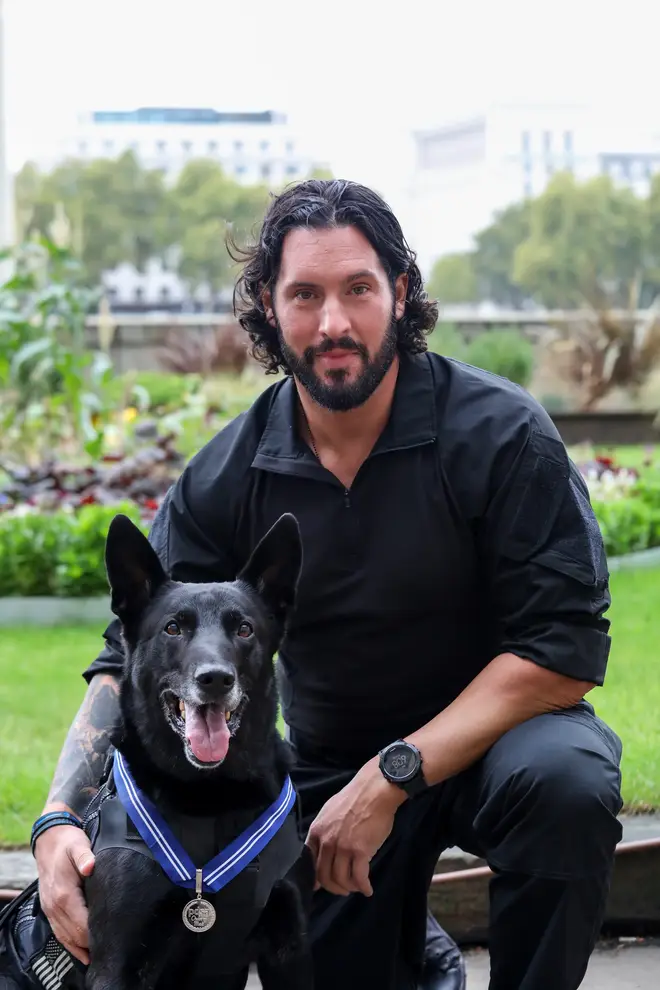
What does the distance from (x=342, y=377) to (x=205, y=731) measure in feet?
2.42

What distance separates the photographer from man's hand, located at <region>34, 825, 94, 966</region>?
1868 millimetres

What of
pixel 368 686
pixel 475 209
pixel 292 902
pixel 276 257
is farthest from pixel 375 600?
pixel 475 209

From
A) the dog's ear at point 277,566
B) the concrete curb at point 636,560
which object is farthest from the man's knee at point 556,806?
the concrete curb at point 636,560

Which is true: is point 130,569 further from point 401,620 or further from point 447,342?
point 447,342

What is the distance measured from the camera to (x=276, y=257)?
7.70 ft

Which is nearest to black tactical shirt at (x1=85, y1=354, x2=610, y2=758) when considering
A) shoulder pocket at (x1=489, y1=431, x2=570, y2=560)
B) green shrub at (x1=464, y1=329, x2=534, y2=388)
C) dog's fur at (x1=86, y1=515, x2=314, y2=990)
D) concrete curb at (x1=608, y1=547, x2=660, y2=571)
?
shoulder pocket at (x1=489, y1=431, x2=570, y2=560)

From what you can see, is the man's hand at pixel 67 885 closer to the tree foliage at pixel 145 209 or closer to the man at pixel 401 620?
the man at pixel 401 620

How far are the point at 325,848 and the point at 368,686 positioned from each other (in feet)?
1.04

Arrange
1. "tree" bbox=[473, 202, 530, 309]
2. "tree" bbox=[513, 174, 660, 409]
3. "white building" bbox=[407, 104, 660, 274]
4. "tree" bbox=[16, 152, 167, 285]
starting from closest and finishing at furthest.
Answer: "tree" bbox=[513, 174, 660, 409]
"tree" bbox=[16, 152, 167, 285]
"tree" bbox=[473, 202, 530, 309]
"white building" bbox=[407, 104, 660, 274]

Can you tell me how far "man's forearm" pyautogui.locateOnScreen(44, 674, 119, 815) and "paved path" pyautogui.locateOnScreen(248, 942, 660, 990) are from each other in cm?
69

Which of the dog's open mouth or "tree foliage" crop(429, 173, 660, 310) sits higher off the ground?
"tree foliage" crop(429, 173, 660, 310)

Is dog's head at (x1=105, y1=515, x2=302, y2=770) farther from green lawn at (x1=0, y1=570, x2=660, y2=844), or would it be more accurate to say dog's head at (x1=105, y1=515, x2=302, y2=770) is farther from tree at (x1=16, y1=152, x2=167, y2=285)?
tree at (x1=16, y1=152, x2=167, y2=285)

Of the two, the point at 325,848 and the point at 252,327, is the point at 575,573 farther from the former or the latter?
the point at 252,327

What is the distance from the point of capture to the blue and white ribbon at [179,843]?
1813mm
